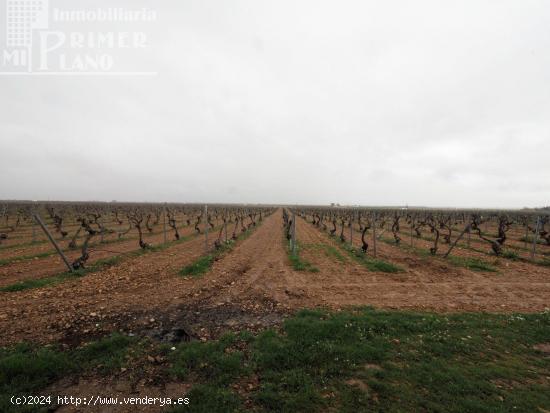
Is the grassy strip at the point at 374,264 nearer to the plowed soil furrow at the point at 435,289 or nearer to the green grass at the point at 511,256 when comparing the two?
the plowed soil furrow at the point at 435,289

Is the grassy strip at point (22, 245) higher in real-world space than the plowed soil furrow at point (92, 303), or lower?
lower

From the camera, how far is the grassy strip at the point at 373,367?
13.3 ft

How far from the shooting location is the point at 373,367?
196 inches

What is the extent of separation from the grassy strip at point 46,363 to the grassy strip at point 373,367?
1341mm

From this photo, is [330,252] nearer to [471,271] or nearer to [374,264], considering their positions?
[374,264]

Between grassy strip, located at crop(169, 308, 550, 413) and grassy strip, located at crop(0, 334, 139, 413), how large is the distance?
4.40 feet

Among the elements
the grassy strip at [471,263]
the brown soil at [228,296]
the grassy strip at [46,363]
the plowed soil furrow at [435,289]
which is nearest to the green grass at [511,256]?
the brown soil at [228,296]

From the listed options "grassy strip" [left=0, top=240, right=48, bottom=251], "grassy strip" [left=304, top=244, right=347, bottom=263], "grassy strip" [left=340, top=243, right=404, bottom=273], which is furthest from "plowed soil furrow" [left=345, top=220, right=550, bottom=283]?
"grassy strip" [left=0, top=240, right=48, bottom=251]

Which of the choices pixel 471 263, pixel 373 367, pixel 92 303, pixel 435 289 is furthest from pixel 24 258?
pixel 471 263

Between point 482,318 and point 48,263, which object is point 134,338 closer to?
point 482,318

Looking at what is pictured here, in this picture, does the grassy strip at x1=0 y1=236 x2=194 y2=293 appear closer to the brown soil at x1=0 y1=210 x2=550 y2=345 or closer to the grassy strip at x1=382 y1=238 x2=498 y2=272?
the brown soil at x1=0 y1=210 x2=550 y2=345

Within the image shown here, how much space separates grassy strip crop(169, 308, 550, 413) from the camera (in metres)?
4.04

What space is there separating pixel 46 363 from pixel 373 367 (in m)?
6.73

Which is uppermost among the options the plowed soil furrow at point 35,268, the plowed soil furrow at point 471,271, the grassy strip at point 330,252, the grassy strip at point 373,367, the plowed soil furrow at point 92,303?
the grassy strip at point 373,367
